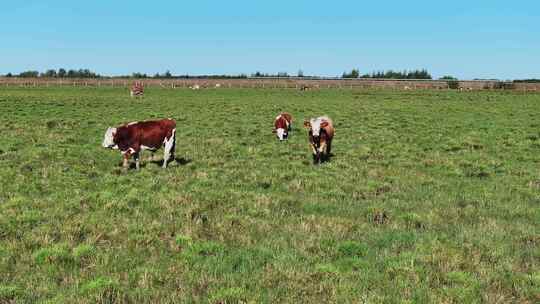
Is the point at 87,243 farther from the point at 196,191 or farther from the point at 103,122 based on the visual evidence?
the point at 103,122

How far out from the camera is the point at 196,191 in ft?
36.2

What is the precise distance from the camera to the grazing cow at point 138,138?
45.3 feet

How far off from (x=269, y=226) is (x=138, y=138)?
6668mm

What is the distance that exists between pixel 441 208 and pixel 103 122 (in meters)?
21.0

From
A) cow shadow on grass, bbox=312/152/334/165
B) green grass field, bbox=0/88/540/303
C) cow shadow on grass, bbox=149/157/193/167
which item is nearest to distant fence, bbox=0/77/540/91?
cow shadow on grass, bbox=312/152/334/165

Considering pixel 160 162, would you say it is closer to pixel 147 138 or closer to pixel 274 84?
pixel 147 138

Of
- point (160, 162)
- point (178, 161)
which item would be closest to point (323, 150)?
point (178, 161)

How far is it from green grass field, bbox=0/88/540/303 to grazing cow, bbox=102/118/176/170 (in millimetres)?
682

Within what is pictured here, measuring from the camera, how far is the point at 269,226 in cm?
871

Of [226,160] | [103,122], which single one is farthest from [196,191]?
[103,122]

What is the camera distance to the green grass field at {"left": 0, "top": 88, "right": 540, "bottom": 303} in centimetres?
620

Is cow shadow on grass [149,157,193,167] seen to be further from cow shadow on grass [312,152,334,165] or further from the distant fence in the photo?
the distant fence

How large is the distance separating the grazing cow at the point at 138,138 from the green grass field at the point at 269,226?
682 mm

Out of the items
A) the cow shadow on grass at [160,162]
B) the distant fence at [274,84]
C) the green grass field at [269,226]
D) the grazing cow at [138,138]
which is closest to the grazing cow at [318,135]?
the green grass field at [269,226]
